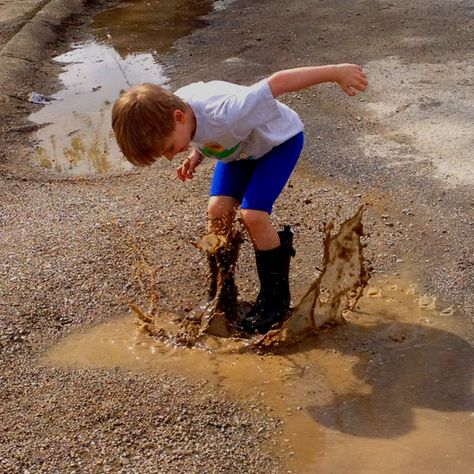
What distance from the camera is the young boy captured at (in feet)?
10.0

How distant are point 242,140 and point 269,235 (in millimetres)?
415

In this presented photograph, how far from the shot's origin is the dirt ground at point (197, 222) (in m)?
3.00

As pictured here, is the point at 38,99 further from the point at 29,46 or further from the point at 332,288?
the point at 332,288

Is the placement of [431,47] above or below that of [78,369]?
below

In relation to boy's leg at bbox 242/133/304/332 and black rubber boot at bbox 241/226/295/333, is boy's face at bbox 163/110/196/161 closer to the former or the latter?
boy's leg at bbox 242/133/304/332

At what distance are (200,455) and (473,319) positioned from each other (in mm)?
1417

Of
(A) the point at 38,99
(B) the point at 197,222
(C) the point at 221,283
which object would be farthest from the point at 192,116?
(A) the point at 38,99

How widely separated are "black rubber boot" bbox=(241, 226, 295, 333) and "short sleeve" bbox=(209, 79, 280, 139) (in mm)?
551

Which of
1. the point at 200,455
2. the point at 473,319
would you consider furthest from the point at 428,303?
the point at 200,455

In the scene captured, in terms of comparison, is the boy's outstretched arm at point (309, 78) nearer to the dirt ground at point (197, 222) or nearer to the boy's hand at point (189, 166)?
the boy's hand at point (189, 166)

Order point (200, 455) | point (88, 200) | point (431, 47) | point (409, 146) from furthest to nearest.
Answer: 1. point (431, 47)
2. point (409, 146)
3. point (88, 200)
4. point (200, 455)

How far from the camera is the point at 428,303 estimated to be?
3727mm

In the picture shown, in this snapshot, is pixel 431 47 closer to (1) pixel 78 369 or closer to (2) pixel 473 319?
(2) pixel 473 319

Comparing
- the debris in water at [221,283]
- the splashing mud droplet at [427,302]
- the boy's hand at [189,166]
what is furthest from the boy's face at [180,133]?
the splashing mud droplet at [427,302]
